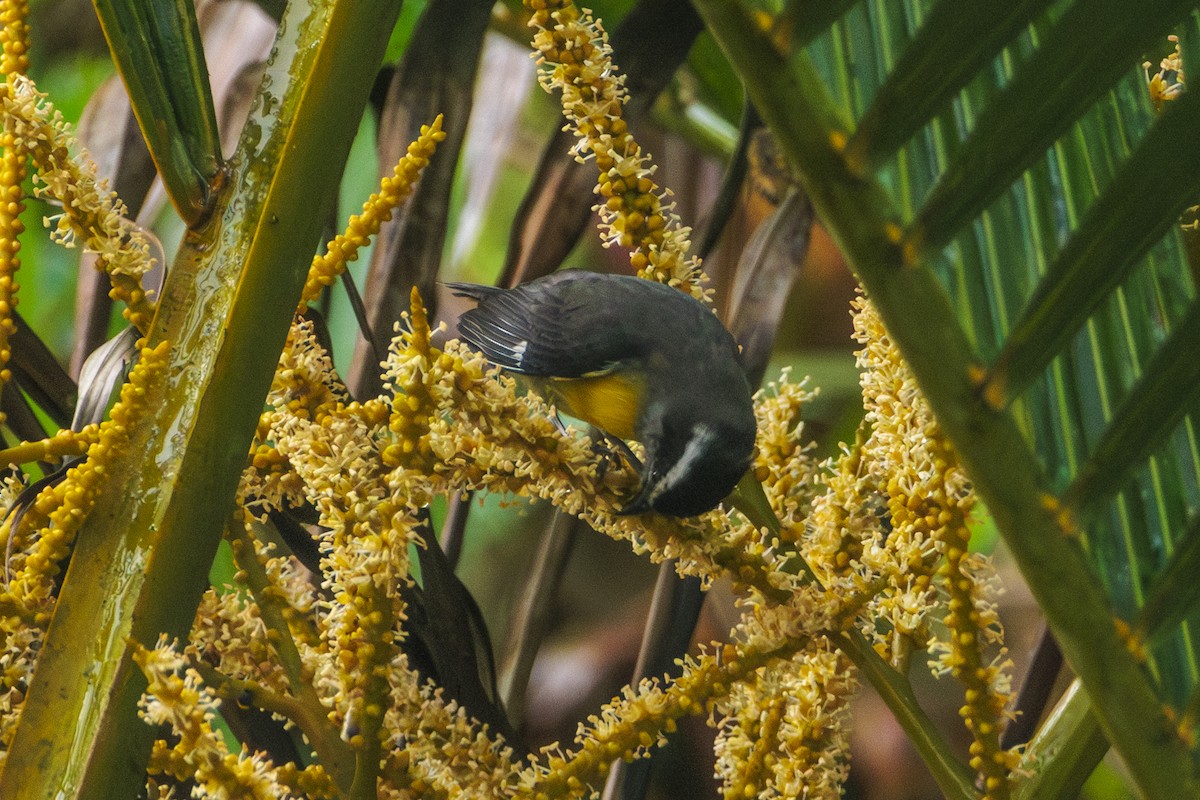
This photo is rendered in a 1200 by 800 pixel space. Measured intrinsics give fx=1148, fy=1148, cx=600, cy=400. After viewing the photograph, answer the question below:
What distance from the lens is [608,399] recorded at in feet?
3.33

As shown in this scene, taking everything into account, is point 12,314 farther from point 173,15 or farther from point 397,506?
point 397,506

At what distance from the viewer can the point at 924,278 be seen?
374 millimetres

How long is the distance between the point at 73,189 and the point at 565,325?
17.9 inches

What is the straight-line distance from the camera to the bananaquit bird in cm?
87

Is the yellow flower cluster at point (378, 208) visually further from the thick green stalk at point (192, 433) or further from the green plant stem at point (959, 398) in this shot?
the green plant stem at point (959, 398)

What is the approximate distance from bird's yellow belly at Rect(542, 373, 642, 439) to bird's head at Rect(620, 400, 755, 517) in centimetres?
6

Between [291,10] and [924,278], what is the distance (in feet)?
1.48

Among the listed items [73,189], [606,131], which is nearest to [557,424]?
[606,131]

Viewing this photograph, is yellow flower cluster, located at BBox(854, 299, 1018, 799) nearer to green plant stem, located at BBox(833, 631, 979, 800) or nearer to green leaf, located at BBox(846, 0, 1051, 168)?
green plant stem, located at BBox(833, 631, 979, 800)

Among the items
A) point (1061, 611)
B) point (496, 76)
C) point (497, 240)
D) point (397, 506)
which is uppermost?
point (496, 76)

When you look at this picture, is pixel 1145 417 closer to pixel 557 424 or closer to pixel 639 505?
pixel 639 505

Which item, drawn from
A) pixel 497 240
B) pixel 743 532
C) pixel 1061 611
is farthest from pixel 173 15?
pixel 497 240

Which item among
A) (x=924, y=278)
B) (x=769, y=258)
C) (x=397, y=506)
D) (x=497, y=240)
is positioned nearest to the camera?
(x=924, y=278)

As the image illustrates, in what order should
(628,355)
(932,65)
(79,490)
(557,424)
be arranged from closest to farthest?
(932,65) < (79,490) < (557,424) < (628,355)
